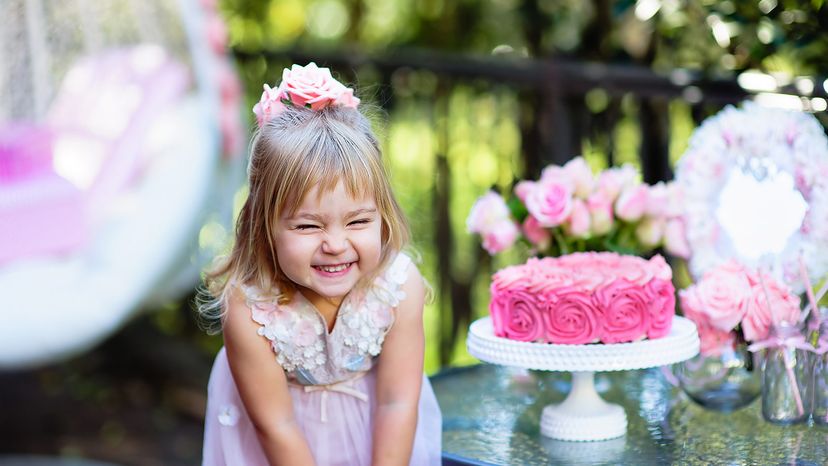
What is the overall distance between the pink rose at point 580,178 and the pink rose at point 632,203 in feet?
0.20

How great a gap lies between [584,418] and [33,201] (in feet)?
6.47

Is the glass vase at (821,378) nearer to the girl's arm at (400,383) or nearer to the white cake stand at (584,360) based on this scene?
the white cake stand at (584,360)

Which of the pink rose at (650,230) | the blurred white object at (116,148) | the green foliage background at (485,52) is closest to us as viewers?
the pink rose at (650,230)

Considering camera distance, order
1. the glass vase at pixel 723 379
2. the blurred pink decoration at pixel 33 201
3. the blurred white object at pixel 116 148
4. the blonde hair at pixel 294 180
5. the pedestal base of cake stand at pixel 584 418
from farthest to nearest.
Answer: the blurred pink decoration at pixel 33 201 < the blurred white object at pixel 116 148 < the glass vase at pixel 723 379 < the pedestal base of cake stand at pixel 584 418 < the blonde hair at pixel 294 180

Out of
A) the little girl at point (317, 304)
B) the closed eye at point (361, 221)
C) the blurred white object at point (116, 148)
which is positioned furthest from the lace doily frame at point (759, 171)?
the blurred white object at point (116, 148)

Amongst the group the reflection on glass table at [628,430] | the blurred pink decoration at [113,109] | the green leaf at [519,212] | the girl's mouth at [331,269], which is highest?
the blurred pink decoration at [113,109]

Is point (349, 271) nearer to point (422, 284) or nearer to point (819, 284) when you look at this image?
point (422, 284)

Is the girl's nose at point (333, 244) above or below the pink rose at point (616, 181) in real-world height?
below

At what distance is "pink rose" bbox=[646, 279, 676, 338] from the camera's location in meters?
1.82

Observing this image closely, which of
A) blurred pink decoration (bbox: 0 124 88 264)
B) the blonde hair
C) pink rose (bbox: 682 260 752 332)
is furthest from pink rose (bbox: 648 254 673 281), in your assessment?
blurred pink decoration (bbox: 0 124 88 264)

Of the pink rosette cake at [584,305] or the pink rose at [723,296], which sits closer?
the pink rosette cake at [584,305]

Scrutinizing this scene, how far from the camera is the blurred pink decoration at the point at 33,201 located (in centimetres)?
311

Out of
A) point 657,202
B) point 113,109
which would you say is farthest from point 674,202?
point 113,109

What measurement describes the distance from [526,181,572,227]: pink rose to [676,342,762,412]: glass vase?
0.34 metres
